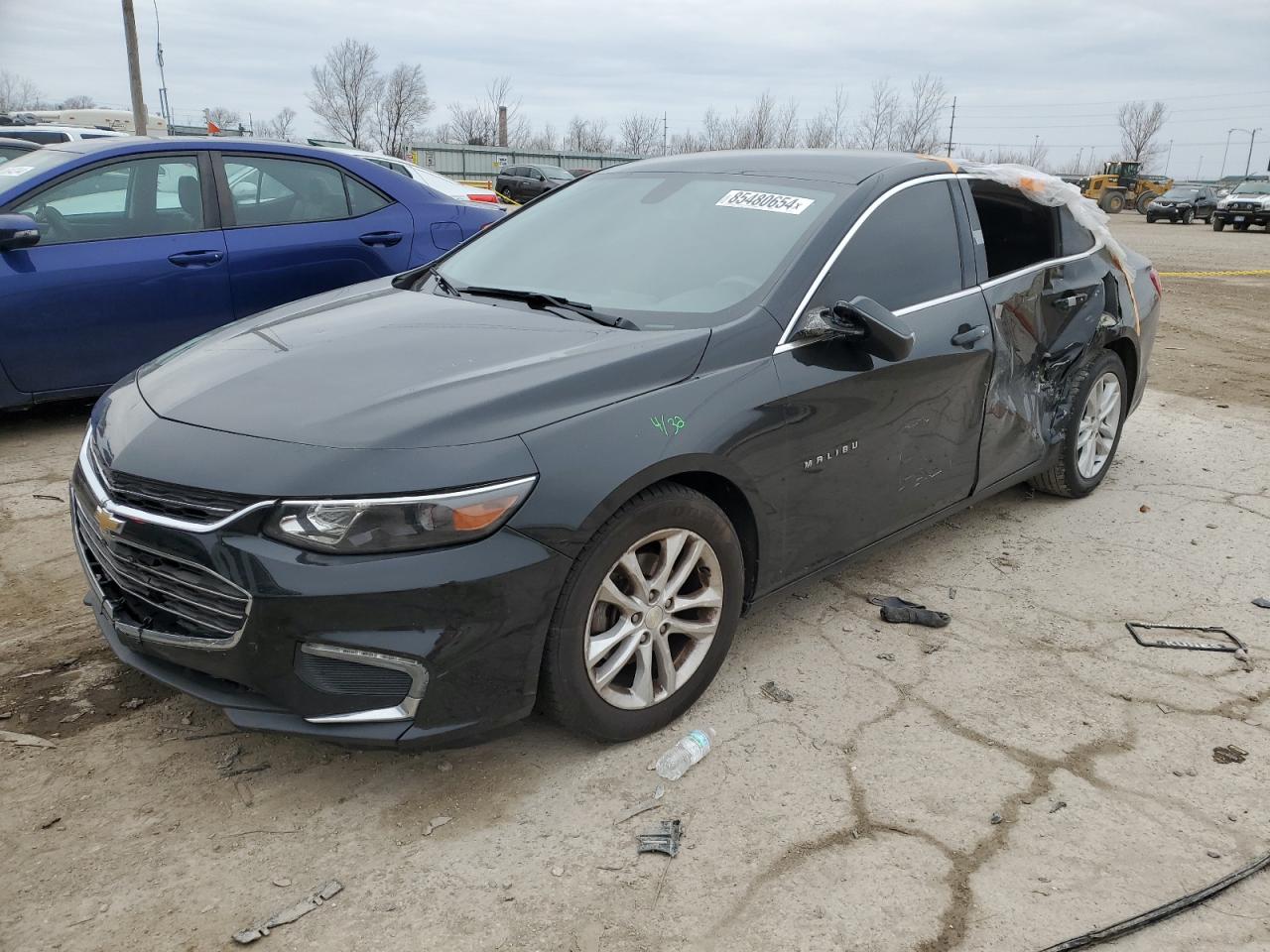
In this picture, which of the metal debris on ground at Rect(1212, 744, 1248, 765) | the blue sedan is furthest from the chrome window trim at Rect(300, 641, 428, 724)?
the blue sedan

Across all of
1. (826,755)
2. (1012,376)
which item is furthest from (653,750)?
(1012,376)

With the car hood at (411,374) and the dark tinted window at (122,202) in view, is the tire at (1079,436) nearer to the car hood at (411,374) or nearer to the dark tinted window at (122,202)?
the car hood at (411,374)

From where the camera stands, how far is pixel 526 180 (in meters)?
33.2

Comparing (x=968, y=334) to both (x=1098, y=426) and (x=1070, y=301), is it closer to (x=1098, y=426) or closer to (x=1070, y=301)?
(x=1070, y=301)

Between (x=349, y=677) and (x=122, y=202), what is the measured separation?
4230 millimetres

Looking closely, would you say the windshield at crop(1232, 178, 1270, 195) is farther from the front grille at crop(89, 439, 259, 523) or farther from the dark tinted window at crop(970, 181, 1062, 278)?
the front grille at crop(89, 439, 259, 523)

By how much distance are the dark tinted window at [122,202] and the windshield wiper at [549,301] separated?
291 centimetres

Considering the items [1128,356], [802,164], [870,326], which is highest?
[802,164]

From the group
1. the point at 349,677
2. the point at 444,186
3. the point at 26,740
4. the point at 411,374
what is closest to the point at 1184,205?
the point at 444,186

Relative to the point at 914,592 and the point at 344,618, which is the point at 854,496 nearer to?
the point at 914,592

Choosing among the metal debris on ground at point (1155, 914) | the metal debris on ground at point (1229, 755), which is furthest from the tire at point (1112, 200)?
the metal debris on ground at point (1155, 914)

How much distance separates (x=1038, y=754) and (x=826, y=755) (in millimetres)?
604

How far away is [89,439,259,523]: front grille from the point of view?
7.60ft

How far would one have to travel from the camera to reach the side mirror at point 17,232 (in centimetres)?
492
